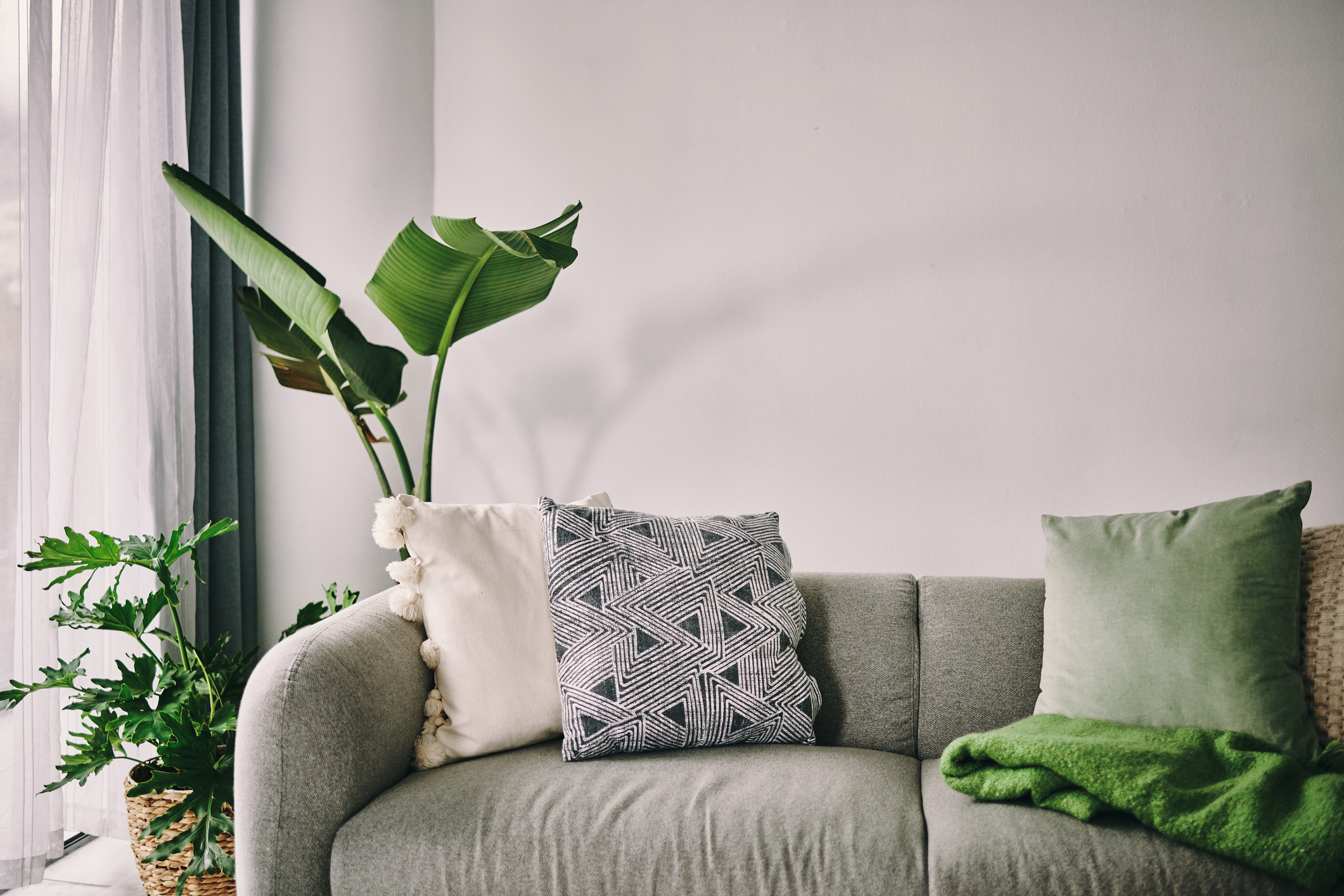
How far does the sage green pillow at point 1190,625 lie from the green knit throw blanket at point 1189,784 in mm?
78

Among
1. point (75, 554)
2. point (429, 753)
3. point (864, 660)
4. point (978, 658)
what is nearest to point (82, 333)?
point (75, 554)

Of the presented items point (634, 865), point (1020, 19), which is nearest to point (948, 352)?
point (1020, 19)

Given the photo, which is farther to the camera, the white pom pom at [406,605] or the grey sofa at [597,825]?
the white pom pom at [406,605]

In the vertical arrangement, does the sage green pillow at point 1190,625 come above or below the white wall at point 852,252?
below

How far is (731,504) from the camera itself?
2305mm

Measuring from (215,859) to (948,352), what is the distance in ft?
6.32

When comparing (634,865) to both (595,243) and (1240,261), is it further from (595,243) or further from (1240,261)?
(1240,261)

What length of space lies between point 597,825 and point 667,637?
34 centimetres

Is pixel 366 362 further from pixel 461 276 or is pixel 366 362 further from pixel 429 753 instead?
pixel 429 753

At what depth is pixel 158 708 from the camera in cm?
145

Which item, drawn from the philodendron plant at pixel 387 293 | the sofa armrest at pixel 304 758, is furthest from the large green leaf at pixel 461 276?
the sofa armrest at pixel 304 758

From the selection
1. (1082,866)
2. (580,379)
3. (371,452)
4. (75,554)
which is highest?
(580,379)

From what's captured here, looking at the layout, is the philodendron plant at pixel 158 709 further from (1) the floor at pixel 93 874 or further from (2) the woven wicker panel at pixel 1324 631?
(2) the woven wicker panel at pixel 1324 631

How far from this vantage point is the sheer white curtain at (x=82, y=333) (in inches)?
62.2
